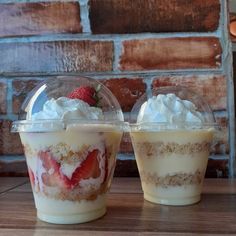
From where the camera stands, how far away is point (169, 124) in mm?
540

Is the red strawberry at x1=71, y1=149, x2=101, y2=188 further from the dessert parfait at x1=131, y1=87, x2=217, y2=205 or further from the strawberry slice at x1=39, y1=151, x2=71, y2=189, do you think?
the dessert parfait at x1=131, y1=87, x2=217, y2=205

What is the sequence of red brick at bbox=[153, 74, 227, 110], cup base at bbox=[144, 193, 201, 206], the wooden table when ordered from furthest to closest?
1. red brick at bbox=[153, 74, 227, 110]
2. cup base at bbox=[144, 193, 201, 206]
3. the wooden table

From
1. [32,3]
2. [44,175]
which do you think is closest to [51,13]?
[32,3]

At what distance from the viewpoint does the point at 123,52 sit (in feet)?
2.69

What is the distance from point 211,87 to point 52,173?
0.48m

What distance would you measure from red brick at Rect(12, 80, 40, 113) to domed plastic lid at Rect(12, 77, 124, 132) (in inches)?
12.1

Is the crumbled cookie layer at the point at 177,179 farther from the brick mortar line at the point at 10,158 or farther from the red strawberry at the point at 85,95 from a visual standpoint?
Result: the brick mortar line at the point at 10,158

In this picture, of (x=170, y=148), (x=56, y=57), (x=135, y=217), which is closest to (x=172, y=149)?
(x=170, y=148)

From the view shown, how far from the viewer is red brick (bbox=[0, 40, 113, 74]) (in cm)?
83

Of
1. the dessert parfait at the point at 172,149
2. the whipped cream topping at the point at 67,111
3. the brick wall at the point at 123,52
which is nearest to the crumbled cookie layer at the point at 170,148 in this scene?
the dessert parfait at the point at 172,149

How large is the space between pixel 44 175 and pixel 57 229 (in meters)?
0.07

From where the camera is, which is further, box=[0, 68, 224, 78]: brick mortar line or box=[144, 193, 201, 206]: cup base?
box=[0, 68, 224, 78]: brick mortar line

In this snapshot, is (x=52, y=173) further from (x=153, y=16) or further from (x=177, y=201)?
(x=153, y=16)

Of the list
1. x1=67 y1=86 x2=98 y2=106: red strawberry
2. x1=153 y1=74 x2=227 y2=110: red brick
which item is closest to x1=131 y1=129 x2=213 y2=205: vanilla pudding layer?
x1=67 y1=86 x2=98 y2=106: red strawberry
